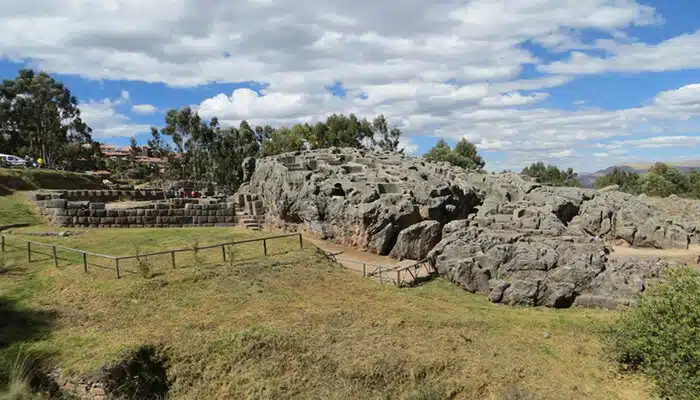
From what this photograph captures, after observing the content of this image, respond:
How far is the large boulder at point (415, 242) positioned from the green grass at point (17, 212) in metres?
22.1

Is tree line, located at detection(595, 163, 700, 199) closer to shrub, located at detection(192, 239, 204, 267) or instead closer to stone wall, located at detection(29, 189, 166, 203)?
stone wall, located at detection(29, 189, 166, 203)

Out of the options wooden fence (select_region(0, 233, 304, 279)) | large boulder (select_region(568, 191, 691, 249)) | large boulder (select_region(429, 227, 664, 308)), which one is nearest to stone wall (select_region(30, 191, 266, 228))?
wooden fence (select_region(0, 233, 304, 279))

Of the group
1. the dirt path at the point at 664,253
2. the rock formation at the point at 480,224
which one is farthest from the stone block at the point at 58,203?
the dirt path at the point at 664,253

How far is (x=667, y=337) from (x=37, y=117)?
7257cm

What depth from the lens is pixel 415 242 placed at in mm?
28141

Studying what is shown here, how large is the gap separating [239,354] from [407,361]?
4.66 metres

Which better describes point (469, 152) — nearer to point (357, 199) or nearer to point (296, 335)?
point (357, 199)

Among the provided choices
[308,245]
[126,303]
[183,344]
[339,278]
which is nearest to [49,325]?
[126,303]

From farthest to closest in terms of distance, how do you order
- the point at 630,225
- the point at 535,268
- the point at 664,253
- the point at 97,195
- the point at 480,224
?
the point at 630,225
the point at 97,195
the point at 664,253
the point at 480,224
the point at 535,268

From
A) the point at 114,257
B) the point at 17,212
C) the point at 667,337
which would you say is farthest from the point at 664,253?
the point at 17,212

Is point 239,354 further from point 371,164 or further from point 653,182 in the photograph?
point 653,182

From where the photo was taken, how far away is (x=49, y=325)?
43.3ft

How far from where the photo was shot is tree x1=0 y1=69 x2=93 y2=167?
195 feet

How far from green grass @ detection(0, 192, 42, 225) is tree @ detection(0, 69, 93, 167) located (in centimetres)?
3289
